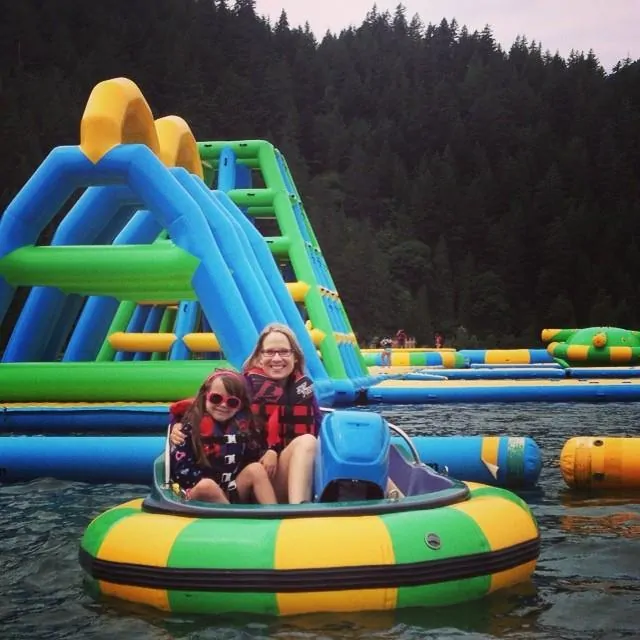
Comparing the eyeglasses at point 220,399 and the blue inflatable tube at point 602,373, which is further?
the blue inflatable tube at point 602,373

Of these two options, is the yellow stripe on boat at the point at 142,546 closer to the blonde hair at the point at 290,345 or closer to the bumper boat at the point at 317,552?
the bumper boat at the point at 317,552

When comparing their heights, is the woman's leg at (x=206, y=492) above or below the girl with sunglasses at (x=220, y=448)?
below

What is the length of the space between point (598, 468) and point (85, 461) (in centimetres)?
284

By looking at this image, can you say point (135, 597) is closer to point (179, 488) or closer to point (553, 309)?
point (179, 488)

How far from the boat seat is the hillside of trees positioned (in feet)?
117

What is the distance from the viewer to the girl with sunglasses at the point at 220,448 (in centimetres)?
372

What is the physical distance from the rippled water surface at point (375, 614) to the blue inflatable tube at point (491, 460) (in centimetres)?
16

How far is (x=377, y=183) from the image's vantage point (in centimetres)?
5775

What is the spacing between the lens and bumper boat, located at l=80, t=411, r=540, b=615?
10.1 ft

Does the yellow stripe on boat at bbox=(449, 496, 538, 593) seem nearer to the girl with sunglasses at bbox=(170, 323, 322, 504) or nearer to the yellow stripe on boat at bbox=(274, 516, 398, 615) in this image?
the yellow stripe on boat at bbox=(274, 516, 398, 615)

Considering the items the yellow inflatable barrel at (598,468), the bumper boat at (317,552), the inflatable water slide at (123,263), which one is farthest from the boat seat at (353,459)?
the inflatable water slide at (123,263)

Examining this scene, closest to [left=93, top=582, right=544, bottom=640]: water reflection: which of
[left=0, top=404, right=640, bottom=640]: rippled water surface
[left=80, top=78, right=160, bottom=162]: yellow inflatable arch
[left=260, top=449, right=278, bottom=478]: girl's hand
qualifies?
[left=0, top=404, right=640, bottom=640]: rippled water surface

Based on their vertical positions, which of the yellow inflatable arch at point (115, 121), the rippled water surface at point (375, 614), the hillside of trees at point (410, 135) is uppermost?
→ the hillside of trees at point (410, 135)

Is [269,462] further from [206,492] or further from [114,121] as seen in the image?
[114,121]
